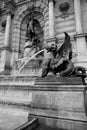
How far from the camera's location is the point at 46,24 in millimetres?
14250

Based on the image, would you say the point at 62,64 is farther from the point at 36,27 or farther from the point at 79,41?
the point at 36,27

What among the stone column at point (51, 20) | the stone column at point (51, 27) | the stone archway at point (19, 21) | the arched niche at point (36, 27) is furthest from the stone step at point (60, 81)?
the arched niche at point (36, 27)

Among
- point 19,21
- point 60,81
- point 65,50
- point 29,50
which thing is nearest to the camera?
point 60,81

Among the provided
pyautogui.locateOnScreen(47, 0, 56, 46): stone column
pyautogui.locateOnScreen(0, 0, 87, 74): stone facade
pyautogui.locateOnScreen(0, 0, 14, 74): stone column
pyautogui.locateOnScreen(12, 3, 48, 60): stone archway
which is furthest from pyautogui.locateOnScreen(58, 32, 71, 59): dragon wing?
pyautogui.locateOnScreen(12, 3, 48, 60): stone archway

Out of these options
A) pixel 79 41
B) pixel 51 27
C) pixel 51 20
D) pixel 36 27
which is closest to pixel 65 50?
pixel 79 41

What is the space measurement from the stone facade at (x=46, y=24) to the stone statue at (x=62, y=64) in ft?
18.0

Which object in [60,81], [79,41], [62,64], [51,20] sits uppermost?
[51,20]

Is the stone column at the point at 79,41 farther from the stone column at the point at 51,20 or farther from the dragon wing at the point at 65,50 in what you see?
the dragon wing at the point at 65,50

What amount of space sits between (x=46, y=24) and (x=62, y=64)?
11021 mm

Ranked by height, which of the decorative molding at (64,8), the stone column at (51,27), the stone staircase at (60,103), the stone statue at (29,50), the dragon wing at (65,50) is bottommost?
the stone staircase at (60,103)

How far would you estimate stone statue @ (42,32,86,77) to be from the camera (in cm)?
436

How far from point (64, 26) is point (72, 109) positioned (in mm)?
11129

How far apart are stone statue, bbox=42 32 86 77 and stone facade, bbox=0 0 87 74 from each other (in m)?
5.48

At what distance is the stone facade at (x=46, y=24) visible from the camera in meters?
11.1
